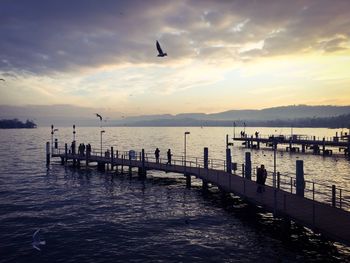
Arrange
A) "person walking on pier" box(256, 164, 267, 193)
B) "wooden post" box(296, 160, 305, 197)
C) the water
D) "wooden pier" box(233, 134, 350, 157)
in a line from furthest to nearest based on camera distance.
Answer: "wooden pier" box(233, 134, 350, 157), "person walking on pier" box(256, 164, 267, 193), "wooden post" box(296, 160, 305, 197), the water

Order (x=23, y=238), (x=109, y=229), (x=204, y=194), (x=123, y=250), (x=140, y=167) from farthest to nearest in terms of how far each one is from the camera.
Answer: (x=140, y=167) → (x=204, y=194) → (x=109, y=229) → (x=23, y=238) → (x=123, y=250)

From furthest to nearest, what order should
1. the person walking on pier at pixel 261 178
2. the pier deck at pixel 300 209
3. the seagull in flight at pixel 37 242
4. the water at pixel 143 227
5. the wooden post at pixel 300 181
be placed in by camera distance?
the person walking on pier at pixel 261 178 → the wooden post at pixel 300 181 → the seagull in flight at pixel 37 242 → the water at pixel 143 227 → the pier deck at pixel 300 209

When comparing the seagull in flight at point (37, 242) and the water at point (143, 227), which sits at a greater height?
the seagull in flight at point (37, 242)

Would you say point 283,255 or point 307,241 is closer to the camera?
point 283,255

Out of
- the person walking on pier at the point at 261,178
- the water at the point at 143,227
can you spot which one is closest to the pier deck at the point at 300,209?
the person walking on pier at the point at 261,178

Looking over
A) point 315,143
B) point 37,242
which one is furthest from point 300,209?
point 315,143

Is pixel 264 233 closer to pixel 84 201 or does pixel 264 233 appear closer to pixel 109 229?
pixel 109 229

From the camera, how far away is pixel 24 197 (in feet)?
106

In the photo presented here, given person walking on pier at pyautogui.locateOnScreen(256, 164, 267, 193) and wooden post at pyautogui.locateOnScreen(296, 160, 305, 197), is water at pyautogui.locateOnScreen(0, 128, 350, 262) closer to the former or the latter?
person walking on pier at pyautogui.locateOnScreen(256, 164, 267, 193)

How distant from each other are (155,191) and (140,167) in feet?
25.6

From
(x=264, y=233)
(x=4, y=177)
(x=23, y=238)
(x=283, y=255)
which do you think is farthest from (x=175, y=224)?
(x=4, y=177)

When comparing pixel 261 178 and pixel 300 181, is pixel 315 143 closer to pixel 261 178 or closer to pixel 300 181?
pixel 300 181

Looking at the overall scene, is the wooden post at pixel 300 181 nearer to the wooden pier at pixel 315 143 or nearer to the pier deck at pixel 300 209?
the pier deck at pixel 300 209

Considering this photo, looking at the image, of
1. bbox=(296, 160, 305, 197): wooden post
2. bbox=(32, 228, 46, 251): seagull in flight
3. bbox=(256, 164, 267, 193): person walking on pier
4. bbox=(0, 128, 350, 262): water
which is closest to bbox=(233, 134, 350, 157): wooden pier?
bbox=(0, 128, 350, 262): water
